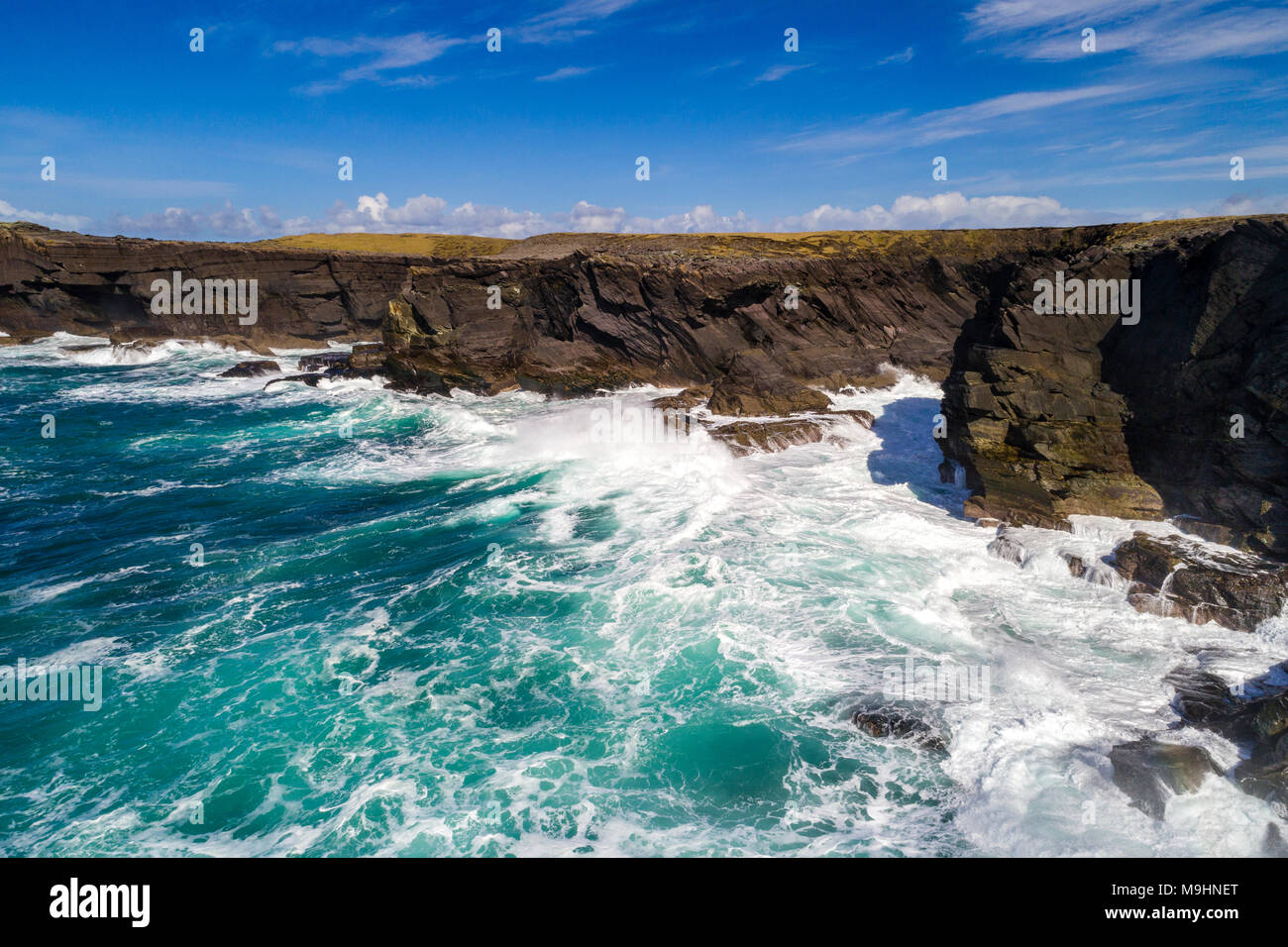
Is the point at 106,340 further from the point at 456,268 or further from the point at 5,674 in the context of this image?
the point at 5,674

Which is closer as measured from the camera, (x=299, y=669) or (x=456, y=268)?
(x=299, y=669)

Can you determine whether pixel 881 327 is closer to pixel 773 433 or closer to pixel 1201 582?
pixel 773 433

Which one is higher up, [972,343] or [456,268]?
[456,268]

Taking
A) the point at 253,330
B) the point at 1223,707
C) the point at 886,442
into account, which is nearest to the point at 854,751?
the point at 1223,707

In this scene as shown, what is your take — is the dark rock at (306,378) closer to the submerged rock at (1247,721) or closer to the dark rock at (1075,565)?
the dark rock at (1075,565)

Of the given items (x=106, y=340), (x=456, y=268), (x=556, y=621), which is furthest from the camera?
(x=106, y=340)

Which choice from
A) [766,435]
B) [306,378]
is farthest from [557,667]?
[306,378]
